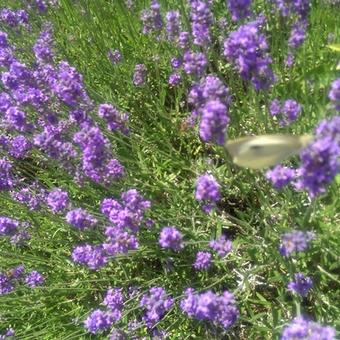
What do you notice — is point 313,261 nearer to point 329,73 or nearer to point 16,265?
point 329,73

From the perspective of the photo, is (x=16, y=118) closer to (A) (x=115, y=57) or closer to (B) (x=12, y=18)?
(B) (x=12, y=18)

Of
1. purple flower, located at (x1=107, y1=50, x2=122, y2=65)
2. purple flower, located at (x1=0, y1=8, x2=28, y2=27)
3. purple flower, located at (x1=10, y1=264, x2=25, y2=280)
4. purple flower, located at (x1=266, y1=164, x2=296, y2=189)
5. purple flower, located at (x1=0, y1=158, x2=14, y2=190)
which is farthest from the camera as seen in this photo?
purple flower, located at (x1=107, y1=50, x2=122, y2=65)

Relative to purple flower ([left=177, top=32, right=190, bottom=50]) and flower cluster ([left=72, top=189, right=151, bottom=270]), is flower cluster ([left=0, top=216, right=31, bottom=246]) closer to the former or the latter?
flower cluster ([left=72, top=189, right=151, bottom=270])

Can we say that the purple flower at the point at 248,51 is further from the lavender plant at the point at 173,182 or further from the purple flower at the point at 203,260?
the purple flower at the point at 203,260

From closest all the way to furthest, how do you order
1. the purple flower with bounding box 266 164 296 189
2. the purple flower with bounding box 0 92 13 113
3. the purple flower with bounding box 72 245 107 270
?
the purple flower with bounding box 266 164 296 189
the purple flower with bounding box 72 245 107 270
the purple flower with bounding box 0 92 13 113

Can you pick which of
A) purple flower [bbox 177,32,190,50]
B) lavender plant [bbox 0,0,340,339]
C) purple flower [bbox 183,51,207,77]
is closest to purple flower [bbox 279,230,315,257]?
lavender plant [bbox 0,0,340,339]

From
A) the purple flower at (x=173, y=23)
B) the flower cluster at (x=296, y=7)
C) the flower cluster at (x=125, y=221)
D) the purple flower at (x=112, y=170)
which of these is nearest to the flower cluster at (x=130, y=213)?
the flower cluster at (x=125, y=221)
